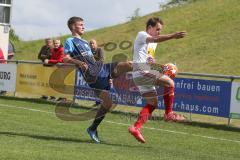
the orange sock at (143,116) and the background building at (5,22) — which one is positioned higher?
the background building at (5,22)

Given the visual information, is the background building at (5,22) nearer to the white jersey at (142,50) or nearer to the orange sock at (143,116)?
the white jersey at (142,50)

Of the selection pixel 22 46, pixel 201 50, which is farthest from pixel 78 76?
pixel 22 46

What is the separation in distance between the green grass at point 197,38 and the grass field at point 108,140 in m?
21.2

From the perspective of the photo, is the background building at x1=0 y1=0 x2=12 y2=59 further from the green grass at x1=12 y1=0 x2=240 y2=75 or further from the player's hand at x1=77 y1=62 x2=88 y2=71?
the player's hand at x1=77 y1=62 x2=88 y2=71

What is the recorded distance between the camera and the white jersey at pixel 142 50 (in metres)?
10.5

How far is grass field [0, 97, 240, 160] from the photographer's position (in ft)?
29.4

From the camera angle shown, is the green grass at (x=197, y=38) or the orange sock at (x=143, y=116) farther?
the green grass at (x=197, y=38)

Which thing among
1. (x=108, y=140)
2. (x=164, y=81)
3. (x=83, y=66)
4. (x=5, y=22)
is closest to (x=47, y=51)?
(x=5, y=22)

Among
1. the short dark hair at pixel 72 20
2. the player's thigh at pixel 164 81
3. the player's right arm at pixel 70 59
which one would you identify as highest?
the short dark hair at pixel 72 20

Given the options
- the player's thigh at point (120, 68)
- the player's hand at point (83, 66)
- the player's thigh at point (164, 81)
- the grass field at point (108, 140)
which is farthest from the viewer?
the player's thigh at point (120, 68)

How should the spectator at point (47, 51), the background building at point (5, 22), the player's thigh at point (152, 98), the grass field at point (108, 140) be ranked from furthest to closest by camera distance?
the background building at point (5, 22)
the spectator at point (47, 51)
the player's thigh at point (152, 98)
the grass field at point (108, 140)

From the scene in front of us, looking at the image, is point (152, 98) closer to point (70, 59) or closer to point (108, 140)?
point (108, 140)

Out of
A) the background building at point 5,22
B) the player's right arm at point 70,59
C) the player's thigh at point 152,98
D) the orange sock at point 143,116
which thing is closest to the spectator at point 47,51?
the background building at point 5,22

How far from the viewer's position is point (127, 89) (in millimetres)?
17500
